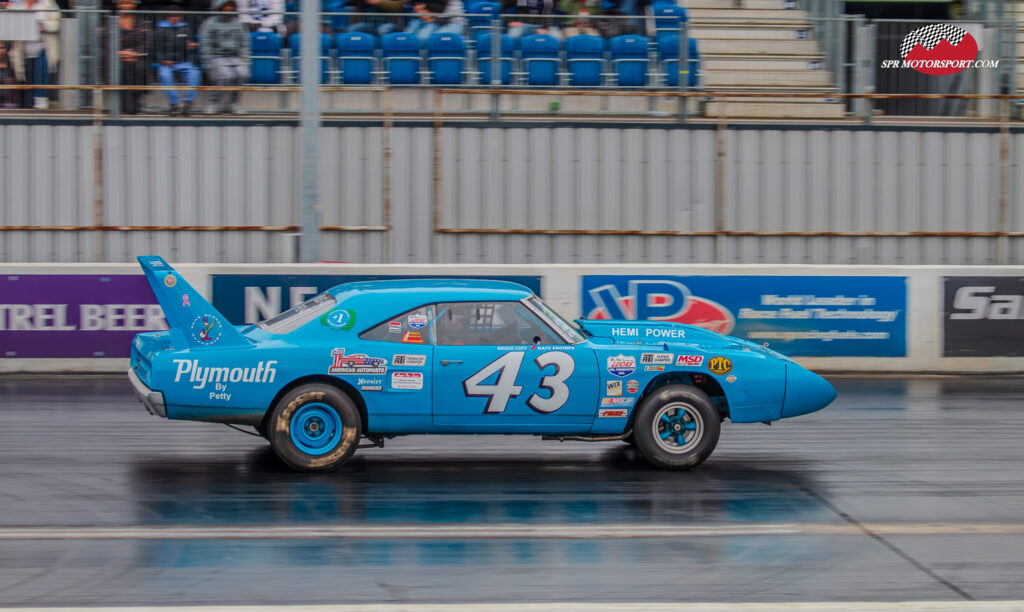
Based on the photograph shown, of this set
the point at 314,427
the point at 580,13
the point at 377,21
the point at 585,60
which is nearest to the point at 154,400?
the point at 314,427

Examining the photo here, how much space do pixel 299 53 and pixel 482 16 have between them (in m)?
2.67

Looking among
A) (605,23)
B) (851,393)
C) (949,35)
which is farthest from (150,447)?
(949,35)

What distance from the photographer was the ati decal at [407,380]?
7461 mm

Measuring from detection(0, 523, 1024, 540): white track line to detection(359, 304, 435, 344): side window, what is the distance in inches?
63.0

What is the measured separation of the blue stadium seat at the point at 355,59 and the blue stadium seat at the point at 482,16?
149 cm

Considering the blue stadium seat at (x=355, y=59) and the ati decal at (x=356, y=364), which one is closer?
the ati decal at (x=356, y=364)

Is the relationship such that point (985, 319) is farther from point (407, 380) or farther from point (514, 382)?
point (407, 380)

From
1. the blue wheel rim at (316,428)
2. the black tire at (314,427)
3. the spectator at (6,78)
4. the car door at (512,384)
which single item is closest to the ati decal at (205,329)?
the black tire at (314,427)

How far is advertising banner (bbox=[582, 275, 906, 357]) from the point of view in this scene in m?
12.9

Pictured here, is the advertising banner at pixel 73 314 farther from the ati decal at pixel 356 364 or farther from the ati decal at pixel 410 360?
the ati decal at pixel 410 360

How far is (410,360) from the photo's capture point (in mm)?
7492

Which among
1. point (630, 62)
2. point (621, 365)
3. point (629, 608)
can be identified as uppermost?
point (630, 62)

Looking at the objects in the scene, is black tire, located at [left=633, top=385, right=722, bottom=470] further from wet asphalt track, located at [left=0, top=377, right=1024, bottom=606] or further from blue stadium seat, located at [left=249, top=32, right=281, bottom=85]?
blue stadium seat, located at [left=249, top=32, right=281, bottom=85]

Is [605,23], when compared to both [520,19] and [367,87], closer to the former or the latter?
[520,19]
